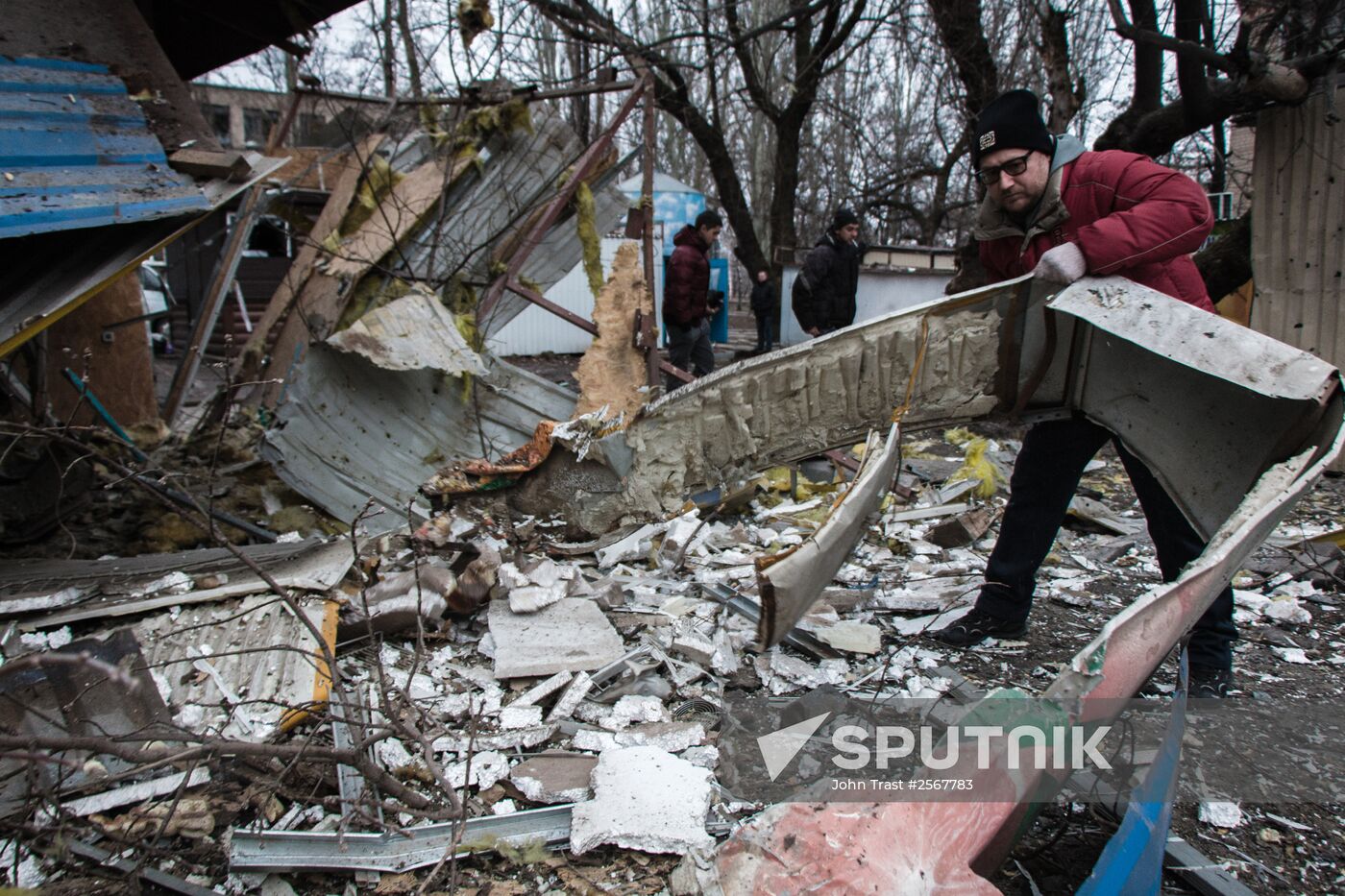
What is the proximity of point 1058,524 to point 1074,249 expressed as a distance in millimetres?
1135

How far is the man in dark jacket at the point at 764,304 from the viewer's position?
12.6 metres

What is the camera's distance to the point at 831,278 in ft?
28.5

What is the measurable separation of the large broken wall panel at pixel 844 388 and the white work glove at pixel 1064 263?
18 centimetres

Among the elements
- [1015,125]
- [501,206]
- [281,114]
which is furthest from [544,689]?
[281,114]

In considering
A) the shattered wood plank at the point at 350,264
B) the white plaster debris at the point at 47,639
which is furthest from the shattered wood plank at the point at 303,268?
the white plaster debris at the point at 47,639

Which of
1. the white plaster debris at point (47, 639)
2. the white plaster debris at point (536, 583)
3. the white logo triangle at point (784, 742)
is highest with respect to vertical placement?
the white plaster debris at point (47, 639)

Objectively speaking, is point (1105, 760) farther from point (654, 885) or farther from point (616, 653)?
point (616, 653)

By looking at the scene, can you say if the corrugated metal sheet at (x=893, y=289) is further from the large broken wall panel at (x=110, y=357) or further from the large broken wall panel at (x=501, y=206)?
the large broken wall panel at (x=110, y=357)

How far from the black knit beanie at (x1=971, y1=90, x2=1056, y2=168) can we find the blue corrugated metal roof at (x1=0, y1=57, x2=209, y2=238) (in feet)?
11.4

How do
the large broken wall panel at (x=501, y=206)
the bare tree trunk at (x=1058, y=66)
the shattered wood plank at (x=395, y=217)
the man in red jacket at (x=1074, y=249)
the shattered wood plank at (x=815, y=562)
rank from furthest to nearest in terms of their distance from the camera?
the bare tree trunk at (x=1058, y=66) < the large broken wall panel at (x=501, y=206) < the shattered wood plank at (x=395, y=217) < the man in red jacket at (x=1074, y=249) < the shattered wood plank at (x=815, y=562)

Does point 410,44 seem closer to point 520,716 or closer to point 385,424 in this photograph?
point 385,424

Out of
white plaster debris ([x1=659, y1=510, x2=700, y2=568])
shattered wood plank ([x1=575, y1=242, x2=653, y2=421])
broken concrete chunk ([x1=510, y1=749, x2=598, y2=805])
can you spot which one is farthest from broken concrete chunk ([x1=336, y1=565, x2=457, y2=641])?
shattered wood plank ([x1=575, y1=242, x2=653, y2=421])

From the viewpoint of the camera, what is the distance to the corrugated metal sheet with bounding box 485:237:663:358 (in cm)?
1478

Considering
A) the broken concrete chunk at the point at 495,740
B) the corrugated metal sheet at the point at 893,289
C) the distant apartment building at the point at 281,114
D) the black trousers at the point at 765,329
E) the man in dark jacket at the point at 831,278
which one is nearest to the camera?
the broken concrete chunk at the point at 495,740
